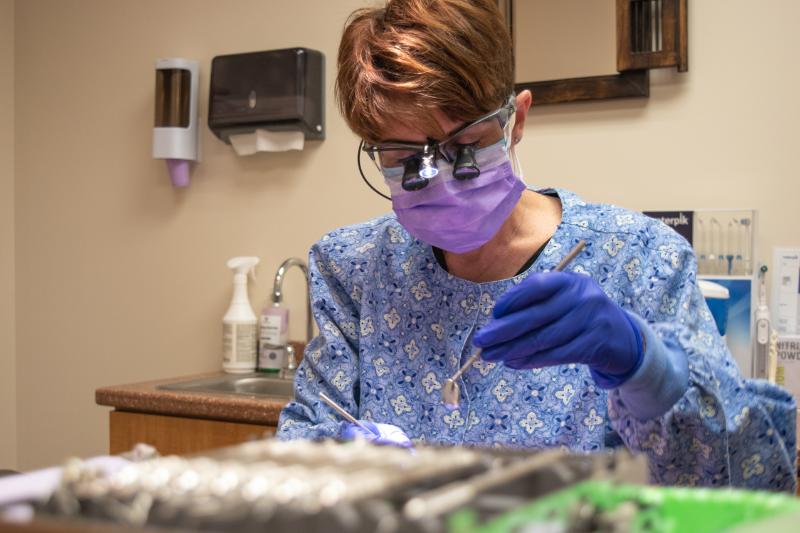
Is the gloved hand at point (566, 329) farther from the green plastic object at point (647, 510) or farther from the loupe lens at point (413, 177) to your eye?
the green plastic object at point (647, 510)

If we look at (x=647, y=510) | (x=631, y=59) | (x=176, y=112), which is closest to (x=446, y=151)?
(x=647, y=510)

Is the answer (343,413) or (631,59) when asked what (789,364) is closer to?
(631,59)

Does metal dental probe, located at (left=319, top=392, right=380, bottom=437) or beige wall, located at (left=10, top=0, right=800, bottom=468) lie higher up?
beige wall, located at (left=10, top=0, right=800, bottom=468)

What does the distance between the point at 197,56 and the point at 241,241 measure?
636 mm

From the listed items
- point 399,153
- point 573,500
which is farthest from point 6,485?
point 399,153

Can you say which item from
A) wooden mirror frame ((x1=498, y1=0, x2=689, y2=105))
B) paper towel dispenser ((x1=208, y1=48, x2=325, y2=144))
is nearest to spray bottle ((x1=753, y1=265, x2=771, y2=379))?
wooden mirror frame ((x1=498, y1=0, x2=689, y2=105))

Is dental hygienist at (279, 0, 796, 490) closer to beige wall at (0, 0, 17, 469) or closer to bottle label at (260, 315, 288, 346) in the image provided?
bottle label at (260, 315, 288, 346)

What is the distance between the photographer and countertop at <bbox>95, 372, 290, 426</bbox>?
7.26ft

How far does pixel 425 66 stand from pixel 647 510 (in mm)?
878

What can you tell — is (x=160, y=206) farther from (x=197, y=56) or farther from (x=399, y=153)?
(x=399, y=153)

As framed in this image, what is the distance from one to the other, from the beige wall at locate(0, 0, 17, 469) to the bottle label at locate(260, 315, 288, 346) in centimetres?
123

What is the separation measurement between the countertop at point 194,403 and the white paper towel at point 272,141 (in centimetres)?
80

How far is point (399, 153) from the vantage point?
4.75ft

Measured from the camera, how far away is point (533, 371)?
4.79 feet
